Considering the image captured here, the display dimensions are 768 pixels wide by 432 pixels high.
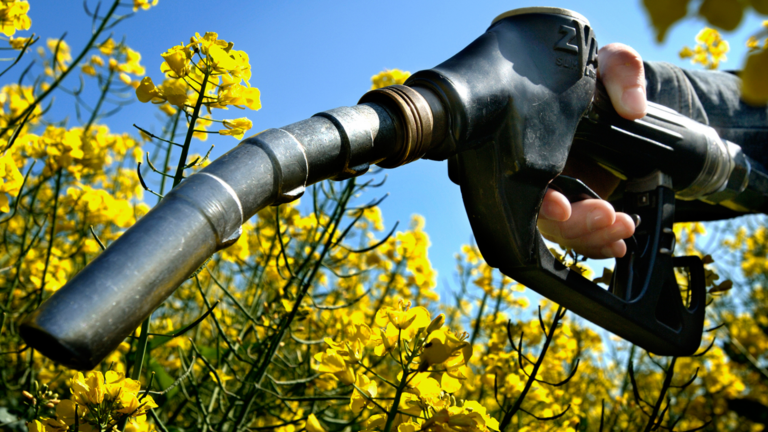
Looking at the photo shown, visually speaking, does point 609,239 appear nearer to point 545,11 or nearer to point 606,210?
point 606,210

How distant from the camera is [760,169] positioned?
1.31 m

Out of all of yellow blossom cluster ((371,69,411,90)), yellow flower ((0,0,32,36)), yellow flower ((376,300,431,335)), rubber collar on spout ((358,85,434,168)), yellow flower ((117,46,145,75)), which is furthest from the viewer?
yellow flower ((117,46,145,75))

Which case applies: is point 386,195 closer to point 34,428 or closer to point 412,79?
point 412,79

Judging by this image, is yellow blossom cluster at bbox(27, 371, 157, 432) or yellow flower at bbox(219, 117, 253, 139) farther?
yellow flower at bbox(219, 117, 253, 139)

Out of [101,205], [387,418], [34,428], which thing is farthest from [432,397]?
[101,205]

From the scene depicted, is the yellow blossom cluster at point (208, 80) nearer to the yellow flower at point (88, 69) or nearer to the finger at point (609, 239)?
the finger at point (609, 239)

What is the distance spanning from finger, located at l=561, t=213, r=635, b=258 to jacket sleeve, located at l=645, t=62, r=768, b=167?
0.52 meters

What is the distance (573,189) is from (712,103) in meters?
0.68

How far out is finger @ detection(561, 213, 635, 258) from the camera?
1.05 m

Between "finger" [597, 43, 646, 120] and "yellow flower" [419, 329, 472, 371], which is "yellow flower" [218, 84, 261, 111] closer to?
"yellow flower" [419, 329, 472, 371]

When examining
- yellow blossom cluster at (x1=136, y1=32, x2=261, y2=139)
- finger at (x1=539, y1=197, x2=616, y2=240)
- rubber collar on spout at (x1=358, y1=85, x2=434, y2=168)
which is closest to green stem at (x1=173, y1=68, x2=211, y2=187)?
yellow blossom cluster at (x1=136, y1=32, x2=261, y2=139)

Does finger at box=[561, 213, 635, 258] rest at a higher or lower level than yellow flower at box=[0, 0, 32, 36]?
higher

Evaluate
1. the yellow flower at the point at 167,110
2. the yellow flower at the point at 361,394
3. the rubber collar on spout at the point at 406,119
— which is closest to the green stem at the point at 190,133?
the rubber collar on spout at the point at 406,119

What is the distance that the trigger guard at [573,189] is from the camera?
1.11 meters
